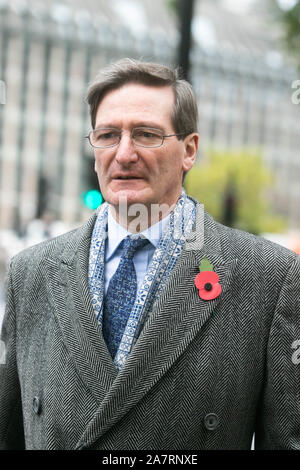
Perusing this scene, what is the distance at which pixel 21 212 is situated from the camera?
5366cm

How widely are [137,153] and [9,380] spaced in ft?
3.44

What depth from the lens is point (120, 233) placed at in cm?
248

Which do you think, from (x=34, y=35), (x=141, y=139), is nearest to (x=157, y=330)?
(x=141, y=139)

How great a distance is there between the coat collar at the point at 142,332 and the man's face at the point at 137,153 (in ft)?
0.89

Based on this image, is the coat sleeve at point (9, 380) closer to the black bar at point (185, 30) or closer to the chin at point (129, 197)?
the chin at point (129, 197)

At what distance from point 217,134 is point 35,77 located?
17.6 meters

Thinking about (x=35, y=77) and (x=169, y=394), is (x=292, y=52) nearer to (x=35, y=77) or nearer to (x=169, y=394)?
(x=169, y=394)

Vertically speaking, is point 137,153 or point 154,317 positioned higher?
point 137,153

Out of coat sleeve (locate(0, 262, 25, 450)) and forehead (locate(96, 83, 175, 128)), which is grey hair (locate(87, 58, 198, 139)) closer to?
forehead (locate(96, 83, 175, 128))

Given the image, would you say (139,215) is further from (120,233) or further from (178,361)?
(178,361)

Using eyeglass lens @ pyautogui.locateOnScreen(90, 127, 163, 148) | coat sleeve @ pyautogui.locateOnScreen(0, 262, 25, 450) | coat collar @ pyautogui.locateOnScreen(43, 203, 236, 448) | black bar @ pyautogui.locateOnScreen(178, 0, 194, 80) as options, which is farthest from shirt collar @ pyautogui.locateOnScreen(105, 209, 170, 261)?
black bar @ pyautogui.locateOnScreen(178, 0, 194, 80)

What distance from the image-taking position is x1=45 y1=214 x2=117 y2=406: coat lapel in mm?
2293

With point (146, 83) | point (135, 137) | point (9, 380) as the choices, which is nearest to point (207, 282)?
point (135, 137)
